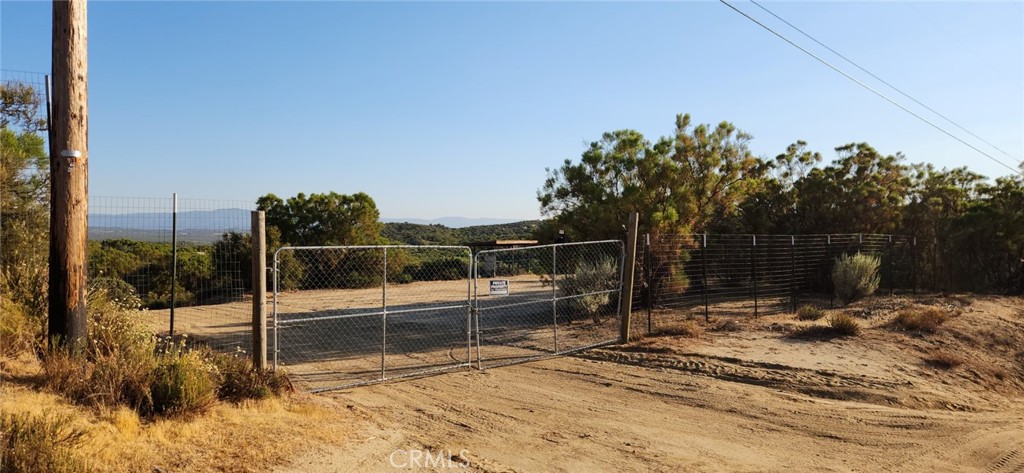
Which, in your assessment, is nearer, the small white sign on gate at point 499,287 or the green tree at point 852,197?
the small white sign on gate at point 499,287

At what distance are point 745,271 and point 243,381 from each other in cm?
1549

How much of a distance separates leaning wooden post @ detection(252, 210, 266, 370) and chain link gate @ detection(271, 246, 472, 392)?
17 centimetres

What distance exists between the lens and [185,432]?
5.98 meters

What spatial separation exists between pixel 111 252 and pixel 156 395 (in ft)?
45.4

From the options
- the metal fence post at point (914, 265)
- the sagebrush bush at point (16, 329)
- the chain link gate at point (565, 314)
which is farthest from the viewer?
the metal fence post at point (914, 265)

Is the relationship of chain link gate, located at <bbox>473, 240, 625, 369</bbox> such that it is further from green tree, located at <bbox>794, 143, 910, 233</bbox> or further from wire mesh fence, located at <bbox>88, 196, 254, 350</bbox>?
green tree, located at <bbox>794, 143, 910, 233</bbox>

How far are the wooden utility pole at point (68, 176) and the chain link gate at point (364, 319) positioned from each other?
2149 millimetres

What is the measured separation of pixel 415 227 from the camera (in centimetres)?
6116

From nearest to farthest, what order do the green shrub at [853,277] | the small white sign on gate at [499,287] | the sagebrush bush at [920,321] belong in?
the small white sign on gate at [499,287] < the sagebrush bush at [920,321] < the green shrub at [853,277]

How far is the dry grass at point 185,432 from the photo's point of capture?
17.4 ft

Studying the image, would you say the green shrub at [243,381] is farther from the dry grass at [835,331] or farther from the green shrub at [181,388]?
the dry grass at [835,331]

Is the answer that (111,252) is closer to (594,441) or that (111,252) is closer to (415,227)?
(594,441)

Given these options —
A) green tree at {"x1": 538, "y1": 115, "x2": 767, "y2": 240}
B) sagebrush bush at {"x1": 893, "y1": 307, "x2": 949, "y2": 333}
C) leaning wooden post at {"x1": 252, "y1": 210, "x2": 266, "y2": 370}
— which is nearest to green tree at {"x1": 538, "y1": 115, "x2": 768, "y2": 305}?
green tree at {"x1": 538, "y1": 115, "x2": 767, "y2": 240}

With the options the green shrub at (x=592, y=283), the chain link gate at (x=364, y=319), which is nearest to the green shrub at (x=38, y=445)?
the chain link gate at (x=364, y=319)
